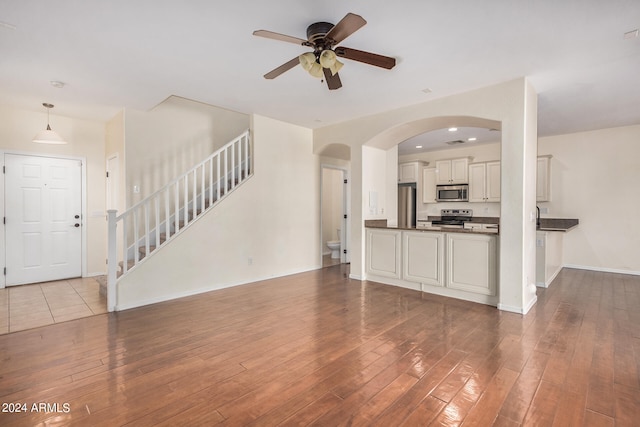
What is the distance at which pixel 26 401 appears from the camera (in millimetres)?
1982

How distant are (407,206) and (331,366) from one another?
6.23 meters

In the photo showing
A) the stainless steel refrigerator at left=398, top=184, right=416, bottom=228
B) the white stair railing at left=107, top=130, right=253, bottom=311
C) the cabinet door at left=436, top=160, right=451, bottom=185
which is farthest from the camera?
the stainless steel refrigerator at left=398, top=184, right=416, bottom=228

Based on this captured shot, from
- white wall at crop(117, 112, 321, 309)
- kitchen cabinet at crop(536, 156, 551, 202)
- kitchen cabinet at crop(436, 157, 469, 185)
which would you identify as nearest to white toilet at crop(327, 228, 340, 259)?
white wall at crop(117, 112, 321, 309)

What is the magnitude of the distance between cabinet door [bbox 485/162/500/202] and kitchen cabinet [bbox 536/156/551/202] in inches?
28.9

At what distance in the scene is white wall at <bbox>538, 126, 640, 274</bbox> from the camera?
5617 mm

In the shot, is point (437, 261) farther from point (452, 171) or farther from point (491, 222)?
point (452, 171)

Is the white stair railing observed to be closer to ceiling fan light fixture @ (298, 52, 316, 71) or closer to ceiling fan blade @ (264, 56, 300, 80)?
ceiling fan blade @ (264, 56, 300, 80)

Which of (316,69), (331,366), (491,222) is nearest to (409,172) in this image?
(491,222)

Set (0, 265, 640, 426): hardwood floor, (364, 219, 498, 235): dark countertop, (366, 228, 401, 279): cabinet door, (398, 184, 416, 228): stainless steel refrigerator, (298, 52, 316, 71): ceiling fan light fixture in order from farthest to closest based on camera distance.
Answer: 1. (398, 184, 416, 228): stainless steel refrigerator
2. (366, 228, 401, 279): cabinet door
3. (364, 219, 498, 235): dark countertop
4. (298, 52, 316, 71): ceiling fan light fixture
5. (0, 265, 640, 426): hardwood floor

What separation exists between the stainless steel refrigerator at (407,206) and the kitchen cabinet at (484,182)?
1.42m

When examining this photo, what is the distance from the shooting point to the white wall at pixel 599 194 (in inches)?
221

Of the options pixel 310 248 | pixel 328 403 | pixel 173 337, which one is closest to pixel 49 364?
pixel 173 337

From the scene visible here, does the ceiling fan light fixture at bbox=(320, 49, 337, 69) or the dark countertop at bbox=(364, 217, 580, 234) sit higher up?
the ceiling fan light fixture at bbox=(320, 49, 337, 69)

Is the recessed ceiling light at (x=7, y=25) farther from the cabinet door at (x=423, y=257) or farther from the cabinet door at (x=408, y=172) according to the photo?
the cabinet door at (x=408, y=172)
